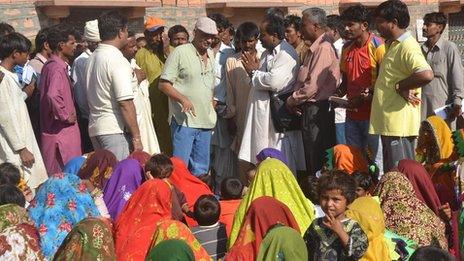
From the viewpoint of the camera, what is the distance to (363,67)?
8.20 meters

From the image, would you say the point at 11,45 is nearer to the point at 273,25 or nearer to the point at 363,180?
the point at 273,25

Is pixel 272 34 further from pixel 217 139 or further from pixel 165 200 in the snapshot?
pixel 165 200

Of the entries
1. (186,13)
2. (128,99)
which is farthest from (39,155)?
(186,13)

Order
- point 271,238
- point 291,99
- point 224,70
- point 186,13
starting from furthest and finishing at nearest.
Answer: point 186,13 < point 224,70 < point 291,99 < point 271,238

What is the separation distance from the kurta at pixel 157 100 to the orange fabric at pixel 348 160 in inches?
83.6

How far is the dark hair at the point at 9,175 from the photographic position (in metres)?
6.90

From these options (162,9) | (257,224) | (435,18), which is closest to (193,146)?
(435,18)

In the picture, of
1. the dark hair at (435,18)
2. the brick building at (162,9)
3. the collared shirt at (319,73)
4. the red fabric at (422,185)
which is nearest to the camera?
the red fabric at (422,185)

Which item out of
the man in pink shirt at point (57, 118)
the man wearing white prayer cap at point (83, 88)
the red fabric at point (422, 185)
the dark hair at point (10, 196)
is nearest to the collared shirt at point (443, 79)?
the red fabric at point (422, 185)

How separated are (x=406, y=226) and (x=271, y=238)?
4.17 feet

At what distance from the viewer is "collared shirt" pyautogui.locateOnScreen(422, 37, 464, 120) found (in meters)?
9.22

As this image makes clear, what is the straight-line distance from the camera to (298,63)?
28.6 feet

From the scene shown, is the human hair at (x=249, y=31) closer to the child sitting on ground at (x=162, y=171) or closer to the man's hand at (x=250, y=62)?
Answer: the man's hand at (x=250, y=62)

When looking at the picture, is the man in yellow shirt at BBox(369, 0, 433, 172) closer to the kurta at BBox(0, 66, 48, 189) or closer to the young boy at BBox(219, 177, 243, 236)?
the young boy at BBox(219, 177, 243, 236)
